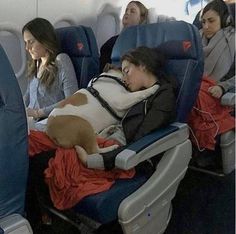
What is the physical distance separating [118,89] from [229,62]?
654mm

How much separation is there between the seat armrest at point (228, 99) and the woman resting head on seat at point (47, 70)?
875 mm

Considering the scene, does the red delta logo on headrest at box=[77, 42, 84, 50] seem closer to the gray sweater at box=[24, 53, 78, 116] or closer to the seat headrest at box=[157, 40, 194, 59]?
the gray sweater at box=[24, 53, 78, 116]

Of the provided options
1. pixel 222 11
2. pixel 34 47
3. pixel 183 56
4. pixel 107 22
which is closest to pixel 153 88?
pixel 183 56

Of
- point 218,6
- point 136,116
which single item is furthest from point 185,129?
point 218,6

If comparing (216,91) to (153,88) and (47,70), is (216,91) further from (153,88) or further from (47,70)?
(47,70)

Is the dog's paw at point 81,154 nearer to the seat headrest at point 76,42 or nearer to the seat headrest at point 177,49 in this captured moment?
the seat headrest at point 177,49

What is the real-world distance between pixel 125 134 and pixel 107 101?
7.6 inches

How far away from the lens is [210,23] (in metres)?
1.97

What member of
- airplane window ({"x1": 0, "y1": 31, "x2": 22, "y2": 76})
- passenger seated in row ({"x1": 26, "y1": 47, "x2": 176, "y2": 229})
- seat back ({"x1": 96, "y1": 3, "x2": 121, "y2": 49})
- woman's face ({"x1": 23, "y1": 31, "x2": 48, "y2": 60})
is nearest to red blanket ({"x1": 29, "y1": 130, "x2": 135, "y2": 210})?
passenger seated in row ({"x1": 26, "y1": 47, "x2": 176, "y2": 229})

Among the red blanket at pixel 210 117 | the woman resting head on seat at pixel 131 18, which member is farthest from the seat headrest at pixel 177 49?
the woman resting head on seat at pixel 131 18

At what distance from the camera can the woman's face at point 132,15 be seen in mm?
2493

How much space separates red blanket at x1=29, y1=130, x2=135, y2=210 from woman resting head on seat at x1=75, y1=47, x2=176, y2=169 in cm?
5

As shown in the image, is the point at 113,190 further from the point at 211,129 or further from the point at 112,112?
the point at 211,129

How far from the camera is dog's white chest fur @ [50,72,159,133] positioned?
157 centimetres
